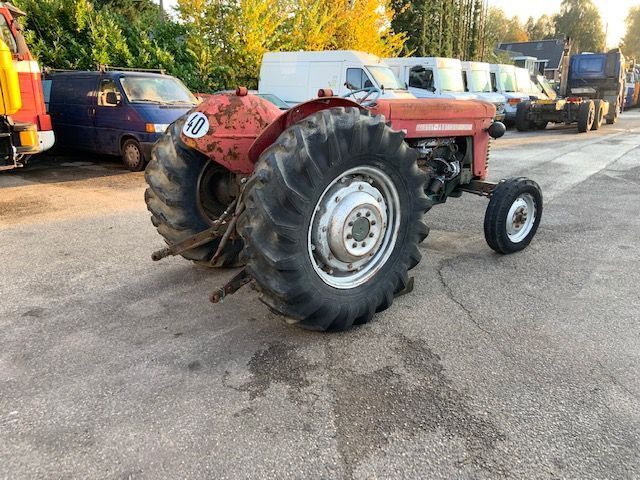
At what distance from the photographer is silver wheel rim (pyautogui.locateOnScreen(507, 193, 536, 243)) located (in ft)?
16.6

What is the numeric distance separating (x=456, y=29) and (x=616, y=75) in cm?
1296

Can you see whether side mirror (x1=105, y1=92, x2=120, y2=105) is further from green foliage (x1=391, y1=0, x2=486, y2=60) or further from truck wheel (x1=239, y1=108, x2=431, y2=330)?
green foliage (x1=391, y1=0, x2=486, y2=60)

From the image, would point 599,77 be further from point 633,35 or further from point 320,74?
point 633,35

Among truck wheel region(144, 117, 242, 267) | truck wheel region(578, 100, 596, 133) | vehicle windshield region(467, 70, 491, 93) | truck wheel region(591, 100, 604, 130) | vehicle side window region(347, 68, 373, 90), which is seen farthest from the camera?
vehicle windshield region(467, 70, 491, 93)

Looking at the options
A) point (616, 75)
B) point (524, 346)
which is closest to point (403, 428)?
point (524, 346)

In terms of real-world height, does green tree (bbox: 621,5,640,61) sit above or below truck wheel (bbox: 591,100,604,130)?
above

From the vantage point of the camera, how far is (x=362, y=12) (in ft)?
68.5

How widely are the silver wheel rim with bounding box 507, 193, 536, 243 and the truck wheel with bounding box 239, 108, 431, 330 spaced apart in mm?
1733

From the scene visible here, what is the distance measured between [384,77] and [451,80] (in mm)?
4838

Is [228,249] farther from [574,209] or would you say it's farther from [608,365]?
[574,209]

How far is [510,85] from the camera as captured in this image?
22.0 m

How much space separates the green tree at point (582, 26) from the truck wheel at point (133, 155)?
7343 cm

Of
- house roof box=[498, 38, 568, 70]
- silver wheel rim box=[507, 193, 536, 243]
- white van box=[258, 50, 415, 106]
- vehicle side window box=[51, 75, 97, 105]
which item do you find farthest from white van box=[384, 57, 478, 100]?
house roof box=[498, 38, 568, 70]

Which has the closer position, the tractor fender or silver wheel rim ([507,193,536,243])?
the tractor fender
